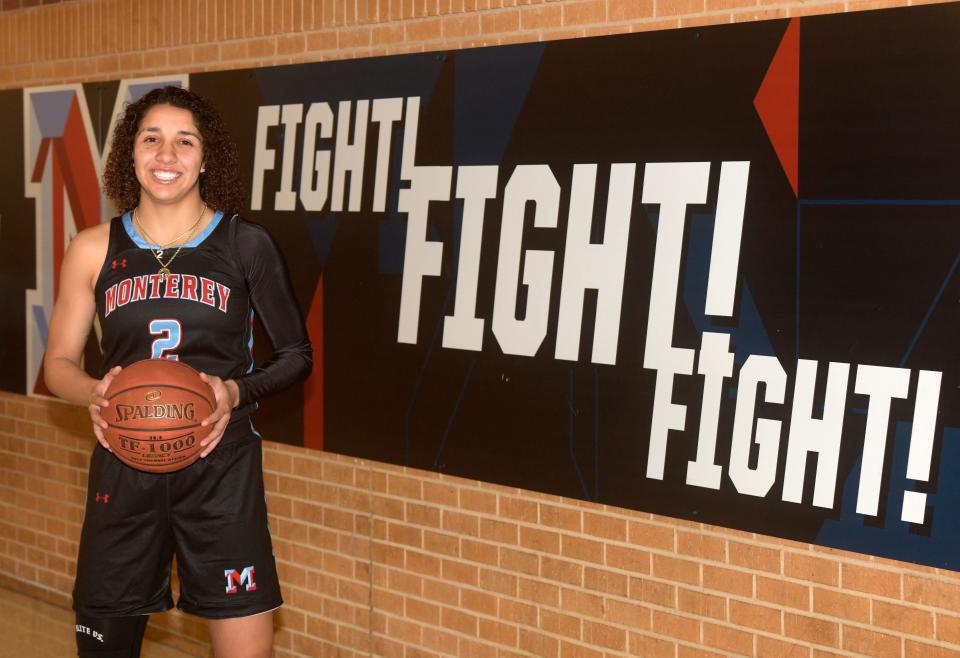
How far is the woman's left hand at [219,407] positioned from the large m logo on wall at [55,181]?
2.40 meters

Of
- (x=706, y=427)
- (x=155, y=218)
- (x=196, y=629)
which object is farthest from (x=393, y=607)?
(x=155, y=218)

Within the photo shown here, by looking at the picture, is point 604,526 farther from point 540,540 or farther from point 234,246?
point 234,246

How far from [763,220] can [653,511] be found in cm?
89

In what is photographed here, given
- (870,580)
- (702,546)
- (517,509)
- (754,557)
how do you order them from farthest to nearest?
1. (517,509)
2. (702,546)
3. (754,557)
4. (870,580)

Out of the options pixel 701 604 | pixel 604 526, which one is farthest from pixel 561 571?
pixel 701 604

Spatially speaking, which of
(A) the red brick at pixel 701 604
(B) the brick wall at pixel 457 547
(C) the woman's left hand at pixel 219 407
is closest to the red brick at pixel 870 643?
(B) the brick wall at pixel 457 547

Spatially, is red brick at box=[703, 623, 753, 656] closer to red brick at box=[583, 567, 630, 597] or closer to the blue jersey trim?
red brick at box=[583, 567, 630, 597]

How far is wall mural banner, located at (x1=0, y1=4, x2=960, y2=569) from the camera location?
2.91 metres

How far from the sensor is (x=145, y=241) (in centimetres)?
297

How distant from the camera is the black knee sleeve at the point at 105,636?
2.94m

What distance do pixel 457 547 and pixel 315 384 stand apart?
813 millimetres

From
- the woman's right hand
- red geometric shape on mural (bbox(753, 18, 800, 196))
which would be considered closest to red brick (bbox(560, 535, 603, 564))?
red geometric shape on mural (bbox(753, 18, 800, 196))

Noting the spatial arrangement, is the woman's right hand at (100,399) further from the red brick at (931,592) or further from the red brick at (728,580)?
the red brick at (931,592)

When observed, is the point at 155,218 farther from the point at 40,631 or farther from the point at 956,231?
the point at 40,631
